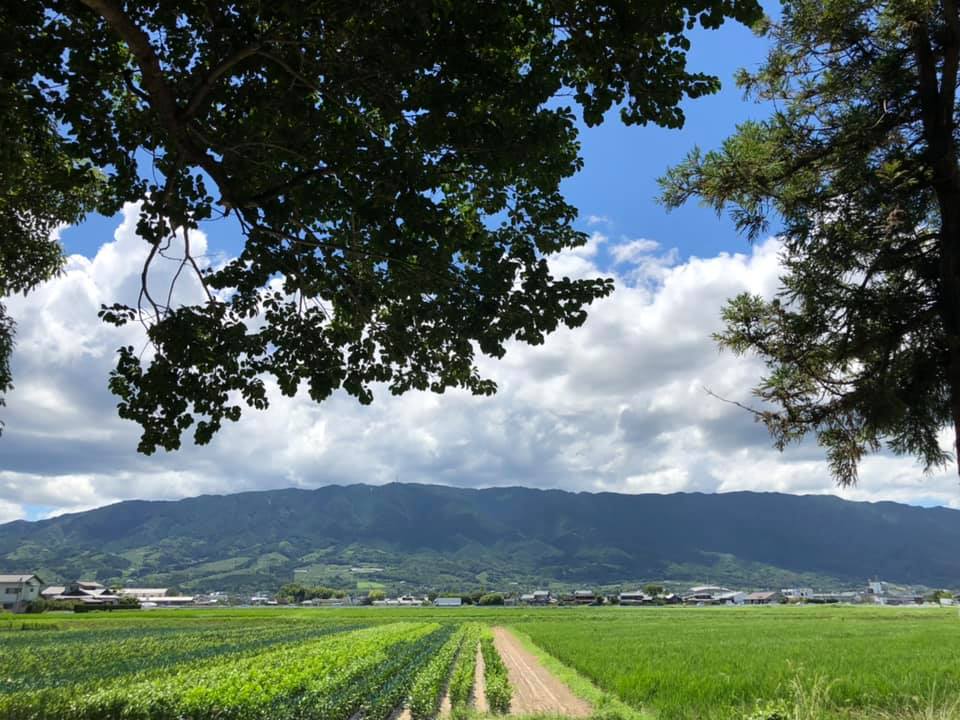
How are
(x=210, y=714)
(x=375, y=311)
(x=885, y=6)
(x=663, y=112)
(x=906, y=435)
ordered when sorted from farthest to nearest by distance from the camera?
1. (x=210, y=714)
2. (x=375, y=311)
3. (x=906, y=435)
4. (x=885, y=6)
5. (x=663, y=112)

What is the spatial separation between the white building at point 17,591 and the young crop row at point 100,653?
68.8m

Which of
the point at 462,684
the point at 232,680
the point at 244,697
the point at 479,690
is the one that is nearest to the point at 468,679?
the point at 479,690

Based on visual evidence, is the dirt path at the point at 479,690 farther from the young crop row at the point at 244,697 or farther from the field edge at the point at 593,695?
the field edge at the point at 593,695

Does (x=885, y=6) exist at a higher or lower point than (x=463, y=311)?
higher

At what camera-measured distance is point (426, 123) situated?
19.2ft

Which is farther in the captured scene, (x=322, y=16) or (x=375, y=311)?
(x=375, y=311)

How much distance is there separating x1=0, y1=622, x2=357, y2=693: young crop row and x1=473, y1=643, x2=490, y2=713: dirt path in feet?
46.5

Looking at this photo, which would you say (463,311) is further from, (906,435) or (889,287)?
(906,435)

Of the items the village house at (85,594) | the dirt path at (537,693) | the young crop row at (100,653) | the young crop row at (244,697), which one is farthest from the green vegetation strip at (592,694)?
the village house at (85,594)

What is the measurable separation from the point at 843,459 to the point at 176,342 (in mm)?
9417

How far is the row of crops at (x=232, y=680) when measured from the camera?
1428 cm

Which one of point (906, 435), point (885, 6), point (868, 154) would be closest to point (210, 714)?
point (906, 435)

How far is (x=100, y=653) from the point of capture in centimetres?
3516

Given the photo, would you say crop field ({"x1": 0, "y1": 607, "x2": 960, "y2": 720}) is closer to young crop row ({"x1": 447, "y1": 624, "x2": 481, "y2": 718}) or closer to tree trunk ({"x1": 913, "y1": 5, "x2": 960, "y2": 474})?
young crop row ({"x1": 447, "y1": 624, "x2": 481, "y2": 718})
